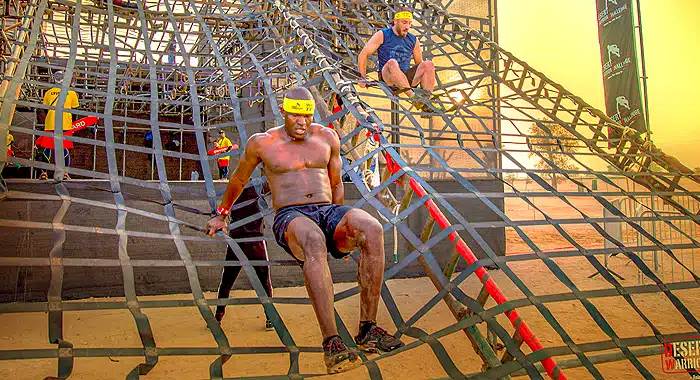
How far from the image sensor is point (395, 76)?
16.5 feet

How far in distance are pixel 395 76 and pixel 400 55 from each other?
51 centimetres

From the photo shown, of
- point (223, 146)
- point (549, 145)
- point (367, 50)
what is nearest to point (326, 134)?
point (367, 50)

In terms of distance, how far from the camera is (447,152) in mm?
8789

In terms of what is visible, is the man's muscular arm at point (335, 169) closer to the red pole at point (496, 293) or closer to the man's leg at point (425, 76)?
the red pole at point (496, 293)

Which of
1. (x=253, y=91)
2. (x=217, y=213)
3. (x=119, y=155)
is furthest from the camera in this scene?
(x=119, y=155)

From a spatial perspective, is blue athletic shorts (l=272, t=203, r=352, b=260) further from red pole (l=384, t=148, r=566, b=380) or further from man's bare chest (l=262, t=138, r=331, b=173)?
red pole (l=384, t=148, r=566, b=380)

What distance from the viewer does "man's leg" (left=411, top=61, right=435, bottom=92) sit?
524cm

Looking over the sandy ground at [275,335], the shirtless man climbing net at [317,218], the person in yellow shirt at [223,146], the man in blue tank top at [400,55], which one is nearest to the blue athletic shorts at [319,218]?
the shirtless man climbing net at [317,218]

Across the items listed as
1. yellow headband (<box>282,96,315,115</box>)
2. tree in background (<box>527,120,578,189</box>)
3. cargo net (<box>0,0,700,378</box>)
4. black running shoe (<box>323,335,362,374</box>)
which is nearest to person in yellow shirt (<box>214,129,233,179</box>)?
cargo net (<box>0,0,700,378</box>)

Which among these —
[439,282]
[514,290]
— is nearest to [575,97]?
[514,290]

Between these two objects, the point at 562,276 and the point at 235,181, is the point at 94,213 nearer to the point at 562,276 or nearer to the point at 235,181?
the point at 235,181

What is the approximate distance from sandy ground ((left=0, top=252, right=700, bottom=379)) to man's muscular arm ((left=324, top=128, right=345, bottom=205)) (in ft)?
4.06

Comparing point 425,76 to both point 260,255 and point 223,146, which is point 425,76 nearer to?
point 260,255

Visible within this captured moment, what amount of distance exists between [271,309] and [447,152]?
6.76 m
